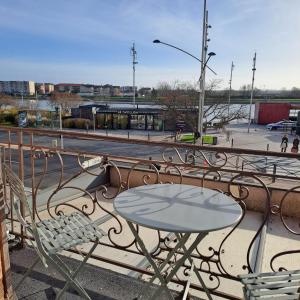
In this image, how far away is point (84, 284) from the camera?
2498 mm

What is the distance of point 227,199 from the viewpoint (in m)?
2.06

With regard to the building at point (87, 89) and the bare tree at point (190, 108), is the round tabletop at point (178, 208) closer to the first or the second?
the bare tree at point (190, 108)

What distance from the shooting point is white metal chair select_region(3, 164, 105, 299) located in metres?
1.84

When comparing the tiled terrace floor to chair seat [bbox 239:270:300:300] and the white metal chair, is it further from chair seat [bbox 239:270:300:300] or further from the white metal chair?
chair seat [bbox 239:270:300:300]

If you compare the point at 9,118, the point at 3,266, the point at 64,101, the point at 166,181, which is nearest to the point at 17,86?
the point at 64,101

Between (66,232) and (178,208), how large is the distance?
861 millimetres

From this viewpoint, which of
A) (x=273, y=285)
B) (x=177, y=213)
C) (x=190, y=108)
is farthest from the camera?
(x=190, y=108)

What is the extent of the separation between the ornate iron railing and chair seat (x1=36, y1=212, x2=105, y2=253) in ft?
0.86

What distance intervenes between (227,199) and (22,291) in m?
1.82

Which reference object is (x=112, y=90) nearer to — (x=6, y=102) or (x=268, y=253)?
(x=6, y=102)

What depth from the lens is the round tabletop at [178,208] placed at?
1682 mm

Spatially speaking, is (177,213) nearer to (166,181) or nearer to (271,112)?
(166,181)

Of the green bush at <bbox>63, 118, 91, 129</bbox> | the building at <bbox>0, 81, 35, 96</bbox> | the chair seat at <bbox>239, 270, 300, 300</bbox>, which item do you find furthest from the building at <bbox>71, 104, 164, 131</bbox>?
the building at <bbox>0, 81, 35, 96</bbox>

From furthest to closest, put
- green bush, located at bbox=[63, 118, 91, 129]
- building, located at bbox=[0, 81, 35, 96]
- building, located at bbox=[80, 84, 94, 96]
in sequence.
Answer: building, located at bbox=[80, 84, 94, 96]
building, located at bbox=[0, 81, 35, 96]
green bush, located at bbox=[63, 118, 91, 129]
